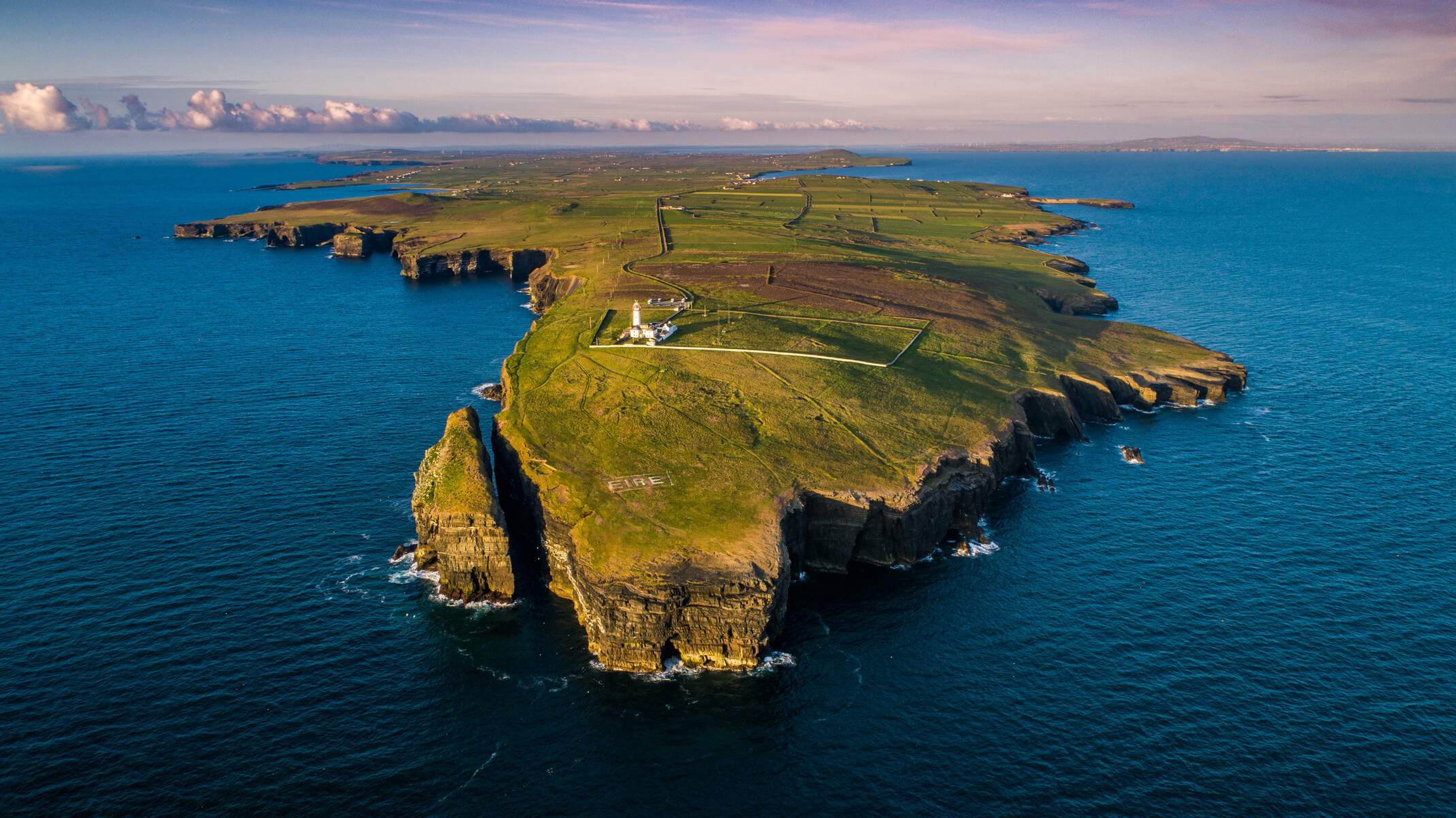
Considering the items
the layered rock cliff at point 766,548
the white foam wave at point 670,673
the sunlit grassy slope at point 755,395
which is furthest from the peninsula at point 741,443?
the white foam wave at point 670,673

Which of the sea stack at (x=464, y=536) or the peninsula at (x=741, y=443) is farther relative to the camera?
the sea stack at (x=464, y=536)

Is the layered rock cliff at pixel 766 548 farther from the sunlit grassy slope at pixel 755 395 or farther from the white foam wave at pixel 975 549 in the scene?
the white foam wave at pixel 975 549


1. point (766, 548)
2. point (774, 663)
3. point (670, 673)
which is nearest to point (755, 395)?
point (766, 548)

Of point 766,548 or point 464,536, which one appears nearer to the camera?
point 766,548

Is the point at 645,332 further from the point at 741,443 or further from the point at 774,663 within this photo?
the point at 774,663

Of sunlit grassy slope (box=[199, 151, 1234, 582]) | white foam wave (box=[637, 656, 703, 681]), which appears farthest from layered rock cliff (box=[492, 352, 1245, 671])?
sunlit grassy slope (box=[199, 151, 1234, 582])

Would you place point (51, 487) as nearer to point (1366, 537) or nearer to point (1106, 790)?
point (1106, 790)

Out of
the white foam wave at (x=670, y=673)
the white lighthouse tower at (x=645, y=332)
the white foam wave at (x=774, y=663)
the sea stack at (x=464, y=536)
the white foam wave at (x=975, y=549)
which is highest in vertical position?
the white lighthouse tower at (x=645, y=332)

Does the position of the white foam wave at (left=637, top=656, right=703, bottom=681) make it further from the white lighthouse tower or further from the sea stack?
the white lighthouse tower

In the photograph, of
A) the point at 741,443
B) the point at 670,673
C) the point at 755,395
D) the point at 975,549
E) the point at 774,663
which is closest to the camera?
the point at 670,673
